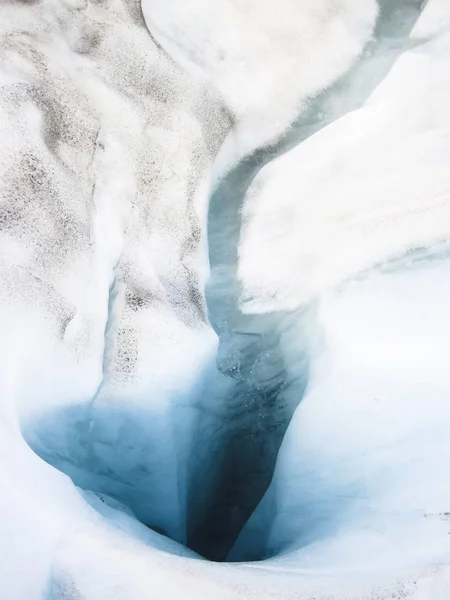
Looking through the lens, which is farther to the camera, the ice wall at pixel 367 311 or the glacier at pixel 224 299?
the ice wall at pixel 367 311

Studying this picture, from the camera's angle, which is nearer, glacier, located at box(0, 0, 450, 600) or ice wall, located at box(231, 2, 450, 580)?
glacier, located at box(0, 0, 450, 600)

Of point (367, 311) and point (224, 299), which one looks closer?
point (367, 311)

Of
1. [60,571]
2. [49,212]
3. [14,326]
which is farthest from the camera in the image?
[49,212]

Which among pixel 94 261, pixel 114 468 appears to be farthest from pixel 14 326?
pixel 114 468

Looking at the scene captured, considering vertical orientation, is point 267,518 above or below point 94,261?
below

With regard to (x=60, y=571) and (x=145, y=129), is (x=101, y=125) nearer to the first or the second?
(x=145, y=129)

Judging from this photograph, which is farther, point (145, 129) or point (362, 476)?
point (145, 129)

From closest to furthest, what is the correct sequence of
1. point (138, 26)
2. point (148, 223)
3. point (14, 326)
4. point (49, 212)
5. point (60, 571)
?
point (60, 571), point (14, 326), point (49, 212), point (148, 223), point (138, 26)

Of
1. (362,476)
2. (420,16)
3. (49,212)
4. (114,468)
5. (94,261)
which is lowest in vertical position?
(362,476)
